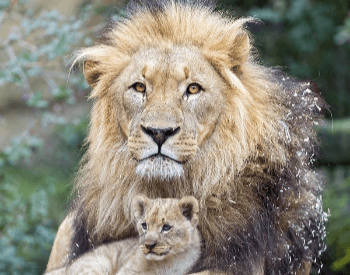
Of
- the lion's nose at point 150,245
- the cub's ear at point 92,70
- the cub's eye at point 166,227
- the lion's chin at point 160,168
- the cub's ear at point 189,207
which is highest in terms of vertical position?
the cub's ear at point 92,70

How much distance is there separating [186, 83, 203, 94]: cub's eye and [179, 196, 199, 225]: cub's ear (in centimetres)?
47

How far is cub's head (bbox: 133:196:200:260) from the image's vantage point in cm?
268

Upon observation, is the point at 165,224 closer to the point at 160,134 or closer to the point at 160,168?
the point at 160,168

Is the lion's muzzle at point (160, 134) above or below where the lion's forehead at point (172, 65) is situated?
below

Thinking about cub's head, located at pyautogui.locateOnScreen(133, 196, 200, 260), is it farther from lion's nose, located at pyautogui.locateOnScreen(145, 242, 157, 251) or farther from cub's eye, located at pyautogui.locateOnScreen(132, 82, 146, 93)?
cub's eye, located at pyautogui.locateOnScreen(132, 82, 146, 93)

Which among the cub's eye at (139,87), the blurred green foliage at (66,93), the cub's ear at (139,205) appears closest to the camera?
the cub's ear at (139,205)

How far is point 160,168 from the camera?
2.64 m

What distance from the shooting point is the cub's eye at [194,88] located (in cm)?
283

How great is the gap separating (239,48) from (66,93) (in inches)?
99.0

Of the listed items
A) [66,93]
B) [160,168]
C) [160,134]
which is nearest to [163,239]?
[160,168]

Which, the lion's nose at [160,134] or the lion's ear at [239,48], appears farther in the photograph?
the lion's ear at [239,48]

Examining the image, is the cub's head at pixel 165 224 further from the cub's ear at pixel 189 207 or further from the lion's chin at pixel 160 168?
the lion's chin at pixel 160 168

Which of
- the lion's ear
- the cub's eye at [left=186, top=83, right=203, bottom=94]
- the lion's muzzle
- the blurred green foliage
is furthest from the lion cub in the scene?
the blurred green foliage

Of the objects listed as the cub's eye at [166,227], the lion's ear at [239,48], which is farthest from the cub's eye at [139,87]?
the cub's eye at [166,227]
